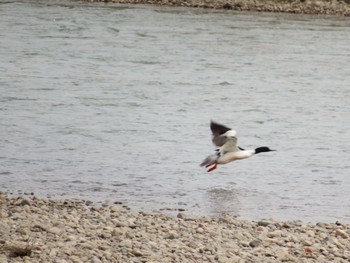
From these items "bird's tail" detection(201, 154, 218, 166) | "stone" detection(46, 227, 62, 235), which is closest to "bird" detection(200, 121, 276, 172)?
"bird's tail" detection(201, 154, 218, 166)

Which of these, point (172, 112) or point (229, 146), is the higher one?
point (229, 146)

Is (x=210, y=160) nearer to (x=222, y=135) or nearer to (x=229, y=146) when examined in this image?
(x=229, y=146)

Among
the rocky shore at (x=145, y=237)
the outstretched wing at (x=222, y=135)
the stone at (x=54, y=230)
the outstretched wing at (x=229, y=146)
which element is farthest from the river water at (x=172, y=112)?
the stone at (x=54, y=230)

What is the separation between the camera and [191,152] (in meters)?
17.1

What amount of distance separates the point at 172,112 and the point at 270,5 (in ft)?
95.9

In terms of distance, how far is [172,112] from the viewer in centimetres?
2128

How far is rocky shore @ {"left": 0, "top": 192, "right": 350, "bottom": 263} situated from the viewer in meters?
9.30

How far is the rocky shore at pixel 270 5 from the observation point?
48750 mm

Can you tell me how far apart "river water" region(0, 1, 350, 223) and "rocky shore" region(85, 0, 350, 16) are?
7954 millimetres

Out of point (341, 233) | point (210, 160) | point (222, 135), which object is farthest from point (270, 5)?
point (341, 233)

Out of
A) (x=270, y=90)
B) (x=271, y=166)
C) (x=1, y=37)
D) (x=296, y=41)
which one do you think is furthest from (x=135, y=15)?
(x=271, y=166)

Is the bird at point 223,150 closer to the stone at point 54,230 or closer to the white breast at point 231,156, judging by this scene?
the white breast at point 231,156

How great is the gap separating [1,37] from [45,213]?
864 inches

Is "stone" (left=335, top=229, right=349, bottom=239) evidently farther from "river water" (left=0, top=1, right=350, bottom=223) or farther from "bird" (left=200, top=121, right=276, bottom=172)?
"bird" (left=200, top=121, right=276, bottom=172)
